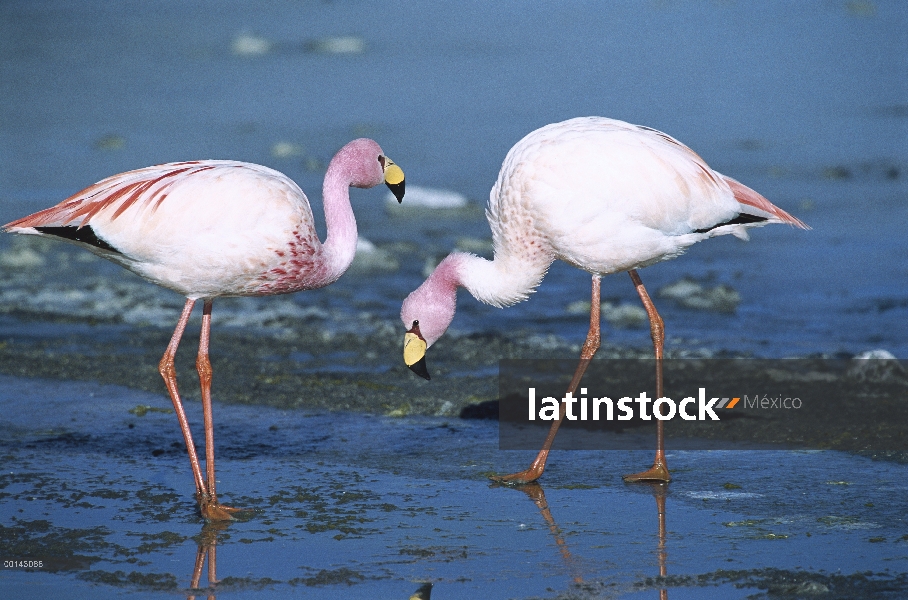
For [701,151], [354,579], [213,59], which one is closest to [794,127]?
[701,151]

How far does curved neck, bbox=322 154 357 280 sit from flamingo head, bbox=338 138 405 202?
0.08ft

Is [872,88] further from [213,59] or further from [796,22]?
[213,59]

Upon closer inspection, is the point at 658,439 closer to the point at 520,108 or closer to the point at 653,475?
the point at 653,475

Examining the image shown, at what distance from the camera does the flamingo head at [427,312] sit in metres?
6.30

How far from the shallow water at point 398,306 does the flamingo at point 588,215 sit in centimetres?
76

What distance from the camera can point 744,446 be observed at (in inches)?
253

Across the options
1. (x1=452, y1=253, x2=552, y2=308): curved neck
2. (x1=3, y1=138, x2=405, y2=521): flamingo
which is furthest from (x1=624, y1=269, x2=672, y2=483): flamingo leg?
(x1=3, y1=138, x2=405, y2=521): flamingo

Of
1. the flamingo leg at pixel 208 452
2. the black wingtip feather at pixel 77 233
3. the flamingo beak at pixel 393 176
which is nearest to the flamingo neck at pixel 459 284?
the flamingo beak at pixel 393 176

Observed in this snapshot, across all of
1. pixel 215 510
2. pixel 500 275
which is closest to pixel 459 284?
pixel 500 275

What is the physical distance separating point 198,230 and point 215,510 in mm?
1258

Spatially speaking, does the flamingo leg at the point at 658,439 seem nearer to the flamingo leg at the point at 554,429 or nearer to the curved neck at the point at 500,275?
the flamingo leg at the point at 554,429

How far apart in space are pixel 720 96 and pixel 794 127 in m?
1.20

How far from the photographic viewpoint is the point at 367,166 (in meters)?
6.19

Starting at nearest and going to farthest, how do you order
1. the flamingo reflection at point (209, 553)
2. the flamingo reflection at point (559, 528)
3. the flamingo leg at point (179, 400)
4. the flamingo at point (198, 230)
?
the flamingo reflection at point (209, 553)
the flamingo reflection at point (559, 528)
the flamingo leg at point (179, 400)
the flamingo at point (198, 230)
